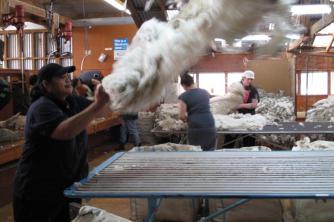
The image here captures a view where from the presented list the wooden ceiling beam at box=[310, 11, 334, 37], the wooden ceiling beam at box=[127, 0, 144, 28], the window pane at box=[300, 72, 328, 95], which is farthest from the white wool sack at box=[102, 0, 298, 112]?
the window pane at box=[300, 72, 328, 95]

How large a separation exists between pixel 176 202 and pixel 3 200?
2.40 m

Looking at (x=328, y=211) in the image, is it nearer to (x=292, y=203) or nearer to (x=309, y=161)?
(x=292, y=203)

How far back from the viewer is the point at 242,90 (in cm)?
681

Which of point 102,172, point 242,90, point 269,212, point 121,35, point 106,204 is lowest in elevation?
point 106,204

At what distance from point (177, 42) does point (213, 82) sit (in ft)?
38.3

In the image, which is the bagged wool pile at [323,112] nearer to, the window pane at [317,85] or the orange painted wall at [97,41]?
Result: the window pane at [317,85]

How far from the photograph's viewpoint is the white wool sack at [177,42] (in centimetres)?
75

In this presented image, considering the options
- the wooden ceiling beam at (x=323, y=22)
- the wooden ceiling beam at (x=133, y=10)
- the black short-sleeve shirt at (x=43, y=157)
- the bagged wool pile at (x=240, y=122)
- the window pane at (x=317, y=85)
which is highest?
the wooden ceiling beam at (x=133, y=10)

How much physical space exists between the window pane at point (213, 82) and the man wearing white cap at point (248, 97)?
203 inches

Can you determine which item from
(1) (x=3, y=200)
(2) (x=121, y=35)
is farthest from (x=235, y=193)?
(2) (x=121, y=35)

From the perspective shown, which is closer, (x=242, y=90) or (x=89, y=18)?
(x=242, y=90)

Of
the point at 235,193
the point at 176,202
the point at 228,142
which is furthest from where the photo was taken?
the point at 228,142

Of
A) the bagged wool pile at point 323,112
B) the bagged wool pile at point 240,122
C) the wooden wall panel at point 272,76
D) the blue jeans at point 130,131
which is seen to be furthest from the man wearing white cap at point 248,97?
the wooden wall panel at point 272,76

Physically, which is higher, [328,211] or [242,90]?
[242,90]
